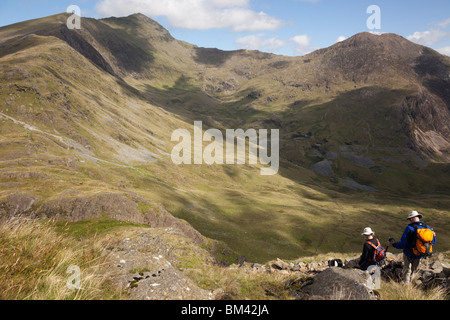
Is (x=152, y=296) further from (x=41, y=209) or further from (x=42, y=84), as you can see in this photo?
(x=42, y=84)

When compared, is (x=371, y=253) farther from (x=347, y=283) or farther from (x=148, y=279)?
(x=148, y=279)

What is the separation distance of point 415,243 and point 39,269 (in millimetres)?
16801

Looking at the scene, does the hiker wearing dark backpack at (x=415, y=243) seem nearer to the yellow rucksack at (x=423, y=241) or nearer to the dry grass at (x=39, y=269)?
the yellow rucksack at (x=423, y=241)

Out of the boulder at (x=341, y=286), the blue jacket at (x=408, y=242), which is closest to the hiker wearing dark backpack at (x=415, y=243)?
the blue jacket at (x=408, y=242)

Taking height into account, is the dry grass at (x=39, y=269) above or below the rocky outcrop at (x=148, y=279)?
above

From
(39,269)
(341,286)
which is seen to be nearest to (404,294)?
(341,286)

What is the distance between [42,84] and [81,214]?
368 feet

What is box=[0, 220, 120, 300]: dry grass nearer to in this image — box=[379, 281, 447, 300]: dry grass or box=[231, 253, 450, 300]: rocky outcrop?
box=[231, 253, 450, 300]: rocky outcrop

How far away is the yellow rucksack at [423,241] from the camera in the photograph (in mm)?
13203

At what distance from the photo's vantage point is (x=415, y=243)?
44.8ft

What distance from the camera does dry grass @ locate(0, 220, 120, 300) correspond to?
5.87 metres

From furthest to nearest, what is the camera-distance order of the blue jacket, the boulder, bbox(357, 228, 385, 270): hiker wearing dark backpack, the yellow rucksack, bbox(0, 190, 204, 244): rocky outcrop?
bbox(0, 190, 204, 244): rocky outcrop, bbox(357, 228, 385, 270): hiker wearing dark backpack, the blue jacket, the yellow rucksack, the boulder

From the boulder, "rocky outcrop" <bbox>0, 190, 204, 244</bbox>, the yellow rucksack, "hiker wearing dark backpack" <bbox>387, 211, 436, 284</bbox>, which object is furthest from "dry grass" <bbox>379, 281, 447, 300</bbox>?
"rocky outcrop" <bbox>0, 190, 204, 244</bbox>

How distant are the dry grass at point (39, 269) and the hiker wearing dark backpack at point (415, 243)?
1386 centimetres
